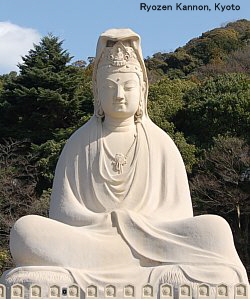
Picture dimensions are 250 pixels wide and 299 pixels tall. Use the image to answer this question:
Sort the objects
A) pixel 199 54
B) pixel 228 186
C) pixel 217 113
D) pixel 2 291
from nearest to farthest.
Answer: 1. pixel 2 291
2. pixel 228 186
3. pixel 217 113
4. pixel 199 54

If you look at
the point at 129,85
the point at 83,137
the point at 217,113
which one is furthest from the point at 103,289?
the point at 217,113

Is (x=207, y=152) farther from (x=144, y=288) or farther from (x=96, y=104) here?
(x=144, y=288)

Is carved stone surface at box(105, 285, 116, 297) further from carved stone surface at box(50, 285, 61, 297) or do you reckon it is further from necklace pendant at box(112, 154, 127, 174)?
necklace pendant at box(112, 154, 127, 174)

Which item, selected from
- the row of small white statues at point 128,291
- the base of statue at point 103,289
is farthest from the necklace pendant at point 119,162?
the row of small white statues at point 128,291

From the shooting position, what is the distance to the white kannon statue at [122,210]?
7.11m

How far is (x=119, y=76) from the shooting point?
327 inches

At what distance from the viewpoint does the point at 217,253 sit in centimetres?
715

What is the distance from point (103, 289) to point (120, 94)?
236 cm

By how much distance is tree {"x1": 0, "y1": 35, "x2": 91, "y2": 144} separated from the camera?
21.7 m

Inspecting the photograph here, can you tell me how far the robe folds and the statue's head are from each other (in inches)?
9.6

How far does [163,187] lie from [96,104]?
123 cm

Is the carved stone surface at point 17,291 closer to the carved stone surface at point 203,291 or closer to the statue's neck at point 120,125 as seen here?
the carved stone surface at point 203,291

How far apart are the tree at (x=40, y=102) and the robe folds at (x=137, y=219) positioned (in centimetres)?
1329

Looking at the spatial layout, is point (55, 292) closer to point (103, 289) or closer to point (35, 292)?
point (35, 292)
